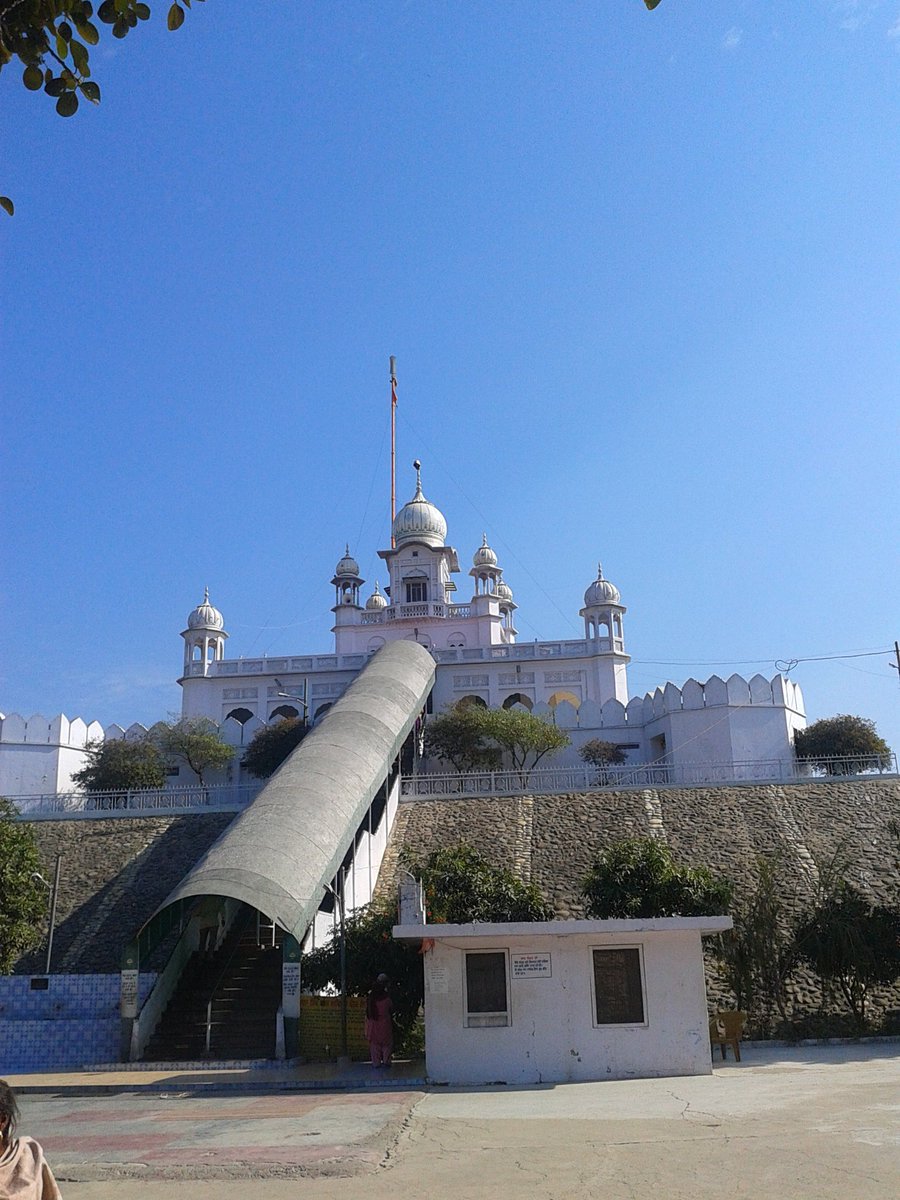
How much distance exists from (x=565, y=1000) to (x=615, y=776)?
19.1 meters

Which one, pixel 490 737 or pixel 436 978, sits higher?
pixel 490 737

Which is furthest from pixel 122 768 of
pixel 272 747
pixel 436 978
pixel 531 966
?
pixel 531 966

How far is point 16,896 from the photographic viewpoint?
2039 centimetres

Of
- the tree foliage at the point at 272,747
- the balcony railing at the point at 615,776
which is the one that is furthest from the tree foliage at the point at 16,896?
the tree foliage at the point at 272,747

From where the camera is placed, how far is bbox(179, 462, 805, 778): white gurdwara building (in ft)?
122

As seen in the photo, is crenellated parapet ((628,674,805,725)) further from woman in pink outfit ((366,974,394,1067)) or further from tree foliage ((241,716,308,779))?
woman in pink outfit ((366,974,394,1067))

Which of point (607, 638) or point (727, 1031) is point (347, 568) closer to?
point (607, 638)

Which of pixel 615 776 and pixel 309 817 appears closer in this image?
pixel 309 817

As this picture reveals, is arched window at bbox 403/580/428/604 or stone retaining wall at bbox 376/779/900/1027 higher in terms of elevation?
arched window at bbox 403/580/428/604

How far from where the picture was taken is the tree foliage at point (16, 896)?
20250 mm

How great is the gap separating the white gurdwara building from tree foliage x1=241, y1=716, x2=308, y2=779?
2407mm

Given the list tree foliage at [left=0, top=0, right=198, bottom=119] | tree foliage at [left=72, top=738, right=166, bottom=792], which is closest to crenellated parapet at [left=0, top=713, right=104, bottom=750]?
tree foliage at [left=72, top=738, right=166, bottom=792]

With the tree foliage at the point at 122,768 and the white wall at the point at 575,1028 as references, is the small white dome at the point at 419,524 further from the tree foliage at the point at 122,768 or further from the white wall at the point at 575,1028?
the white wall at the point at 575,1028

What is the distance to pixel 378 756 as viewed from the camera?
2731 centimetres
